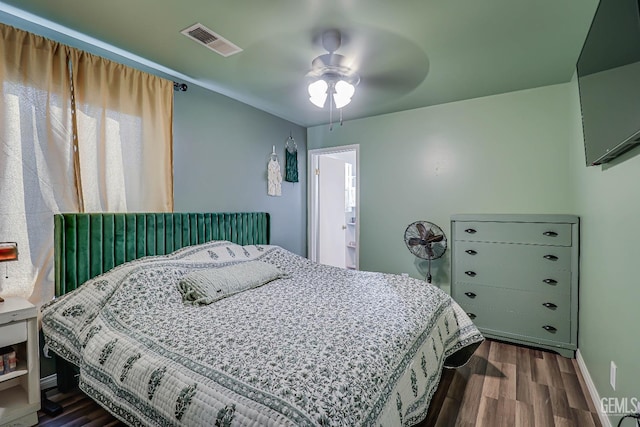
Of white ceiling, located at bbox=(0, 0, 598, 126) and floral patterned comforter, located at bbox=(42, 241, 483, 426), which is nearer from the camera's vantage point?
floral patterned comforter, located at bbox=(42, 241, 483, 426)

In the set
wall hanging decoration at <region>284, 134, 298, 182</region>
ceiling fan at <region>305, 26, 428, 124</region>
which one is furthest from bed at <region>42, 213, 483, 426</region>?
wall hanging decoration at <region>284, 134, 298, 182</region>

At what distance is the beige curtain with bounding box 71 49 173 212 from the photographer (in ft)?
6.87

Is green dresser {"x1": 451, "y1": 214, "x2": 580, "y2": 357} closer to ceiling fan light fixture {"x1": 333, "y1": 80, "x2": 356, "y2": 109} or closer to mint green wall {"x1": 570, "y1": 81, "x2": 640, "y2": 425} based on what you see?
mint green wall {"x1": 570, "y1": 81, "x2": 640, "y2": 425}

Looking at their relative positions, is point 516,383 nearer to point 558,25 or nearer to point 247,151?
point 558,25

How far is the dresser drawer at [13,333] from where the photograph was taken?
5.19ft

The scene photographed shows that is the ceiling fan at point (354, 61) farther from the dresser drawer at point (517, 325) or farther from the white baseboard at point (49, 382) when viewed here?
the white baseboard at point (49, 382)

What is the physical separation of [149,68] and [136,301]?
1.89m

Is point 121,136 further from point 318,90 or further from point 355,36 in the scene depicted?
point 355,36

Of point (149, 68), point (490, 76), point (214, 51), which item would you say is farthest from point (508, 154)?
point (149, 68)

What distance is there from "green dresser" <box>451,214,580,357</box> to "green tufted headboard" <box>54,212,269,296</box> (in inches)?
97.0

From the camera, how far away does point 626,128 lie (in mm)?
1219

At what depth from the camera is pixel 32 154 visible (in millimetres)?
1882

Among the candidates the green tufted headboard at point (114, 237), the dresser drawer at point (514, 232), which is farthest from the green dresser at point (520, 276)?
the green tufted headboard at point (114, 237)

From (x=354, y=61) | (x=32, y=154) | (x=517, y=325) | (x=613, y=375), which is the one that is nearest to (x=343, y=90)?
(x=354, y=61)
